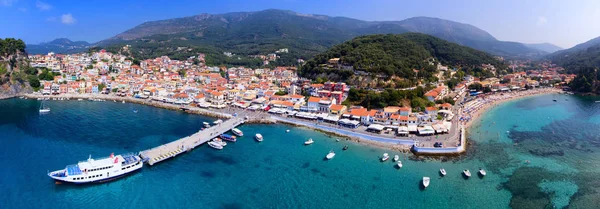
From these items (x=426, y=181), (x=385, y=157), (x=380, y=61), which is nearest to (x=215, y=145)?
(x=385, y=157)

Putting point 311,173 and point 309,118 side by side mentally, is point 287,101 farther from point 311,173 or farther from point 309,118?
point 311,173

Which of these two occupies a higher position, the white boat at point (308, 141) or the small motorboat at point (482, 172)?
the white boat at point (308, 141)

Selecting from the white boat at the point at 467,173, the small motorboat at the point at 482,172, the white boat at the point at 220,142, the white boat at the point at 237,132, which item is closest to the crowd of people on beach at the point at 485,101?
the small motorboat at the point at 482,172

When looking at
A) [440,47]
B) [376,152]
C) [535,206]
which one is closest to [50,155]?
[376,152]

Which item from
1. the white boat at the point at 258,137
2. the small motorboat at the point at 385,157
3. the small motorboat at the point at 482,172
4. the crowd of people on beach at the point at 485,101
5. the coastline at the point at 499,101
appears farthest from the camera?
the crowd of people on beach at the point at 485,101

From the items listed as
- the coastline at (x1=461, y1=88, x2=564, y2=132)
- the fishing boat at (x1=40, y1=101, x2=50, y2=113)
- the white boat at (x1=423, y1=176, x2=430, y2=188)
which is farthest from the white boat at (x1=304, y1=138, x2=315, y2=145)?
the fishing boat at (x1=40, y1=101, x2=50, y2=113)

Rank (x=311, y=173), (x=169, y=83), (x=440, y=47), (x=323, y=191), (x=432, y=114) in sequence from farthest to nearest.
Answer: (x=440, y=47)
(x=169, y=83)
(x=432, y=114)
(x=311, y=173)
(x=323, y=191)

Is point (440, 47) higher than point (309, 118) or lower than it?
higher

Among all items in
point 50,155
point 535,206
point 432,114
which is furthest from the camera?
point 432,114

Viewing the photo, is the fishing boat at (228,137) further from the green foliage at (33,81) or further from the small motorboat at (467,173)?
the green foliage at (33,81)
